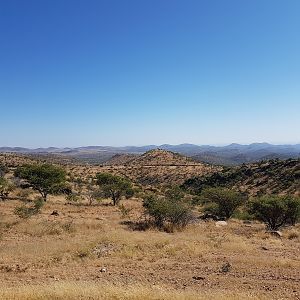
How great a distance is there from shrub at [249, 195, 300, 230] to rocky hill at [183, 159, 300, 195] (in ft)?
94.1

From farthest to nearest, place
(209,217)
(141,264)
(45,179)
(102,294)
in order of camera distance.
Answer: (45,179)
(209,217)
(141,264)
(102,294)

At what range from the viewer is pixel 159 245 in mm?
18906

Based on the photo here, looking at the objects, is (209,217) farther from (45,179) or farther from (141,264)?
(45,179)

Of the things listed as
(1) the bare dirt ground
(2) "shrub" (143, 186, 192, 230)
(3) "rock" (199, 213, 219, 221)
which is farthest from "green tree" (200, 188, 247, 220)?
(1) the bare dirt ground

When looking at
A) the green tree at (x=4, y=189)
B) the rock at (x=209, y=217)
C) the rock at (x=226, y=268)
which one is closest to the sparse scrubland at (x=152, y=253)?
the rock at (x=226, y=268)

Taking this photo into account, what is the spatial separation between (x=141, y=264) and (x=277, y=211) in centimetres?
1705

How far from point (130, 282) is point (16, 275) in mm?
4466

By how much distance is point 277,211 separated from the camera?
29859 mm

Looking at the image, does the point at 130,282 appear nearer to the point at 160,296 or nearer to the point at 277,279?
the point at 160,296

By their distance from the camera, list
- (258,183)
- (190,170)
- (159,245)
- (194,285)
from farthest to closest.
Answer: (190,170), (258,183), (159,245), (194,285)

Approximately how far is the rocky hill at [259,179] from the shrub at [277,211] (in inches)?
1130

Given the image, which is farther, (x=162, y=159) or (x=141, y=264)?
(x=162, y=159)

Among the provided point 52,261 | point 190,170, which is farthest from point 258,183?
point 52,261

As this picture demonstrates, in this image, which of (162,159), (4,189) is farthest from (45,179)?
(162,159)
